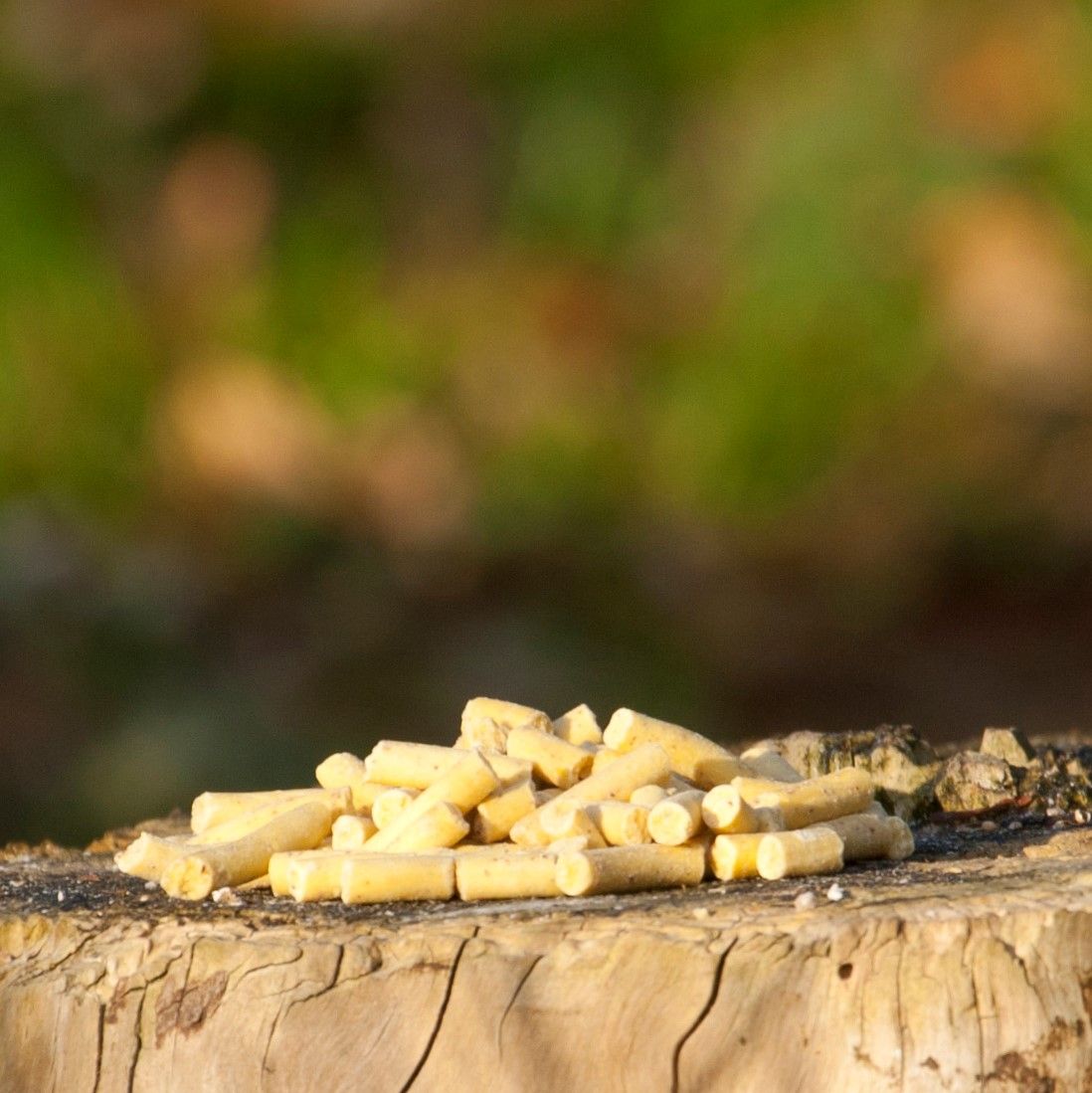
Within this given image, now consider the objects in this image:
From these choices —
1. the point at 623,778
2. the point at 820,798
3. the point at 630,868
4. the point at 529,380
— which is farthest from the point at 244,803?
the point at 529,380

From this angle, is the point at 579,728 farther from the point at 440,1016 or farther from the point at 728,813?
the point at 440,1016

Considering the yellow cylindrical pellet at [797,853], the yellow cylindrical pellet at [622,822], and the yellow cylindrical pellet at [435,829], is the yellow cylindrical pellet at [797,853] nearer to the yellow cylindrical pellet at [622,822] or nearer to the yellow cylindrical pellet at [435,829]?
the yellow cylindrical pellet at [622,822]

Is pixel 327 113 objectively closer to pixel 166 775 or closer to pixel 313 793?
pixel 166 775

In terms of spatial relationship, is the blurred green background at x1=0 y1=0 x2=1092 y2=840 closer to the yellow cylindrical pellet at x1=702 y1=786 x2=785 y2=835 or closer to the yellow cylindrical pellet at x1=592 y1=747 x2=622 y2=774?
the yellow cylindrical pellet at x1=592 y1=747 x2=622 y2=774

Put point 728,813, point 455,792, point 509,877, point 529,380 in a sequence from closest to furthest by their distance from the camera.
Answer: point 509,877, point 728,813, point 455,792, point 529,380

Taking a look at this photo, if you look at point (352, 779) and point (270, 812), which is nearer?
point (270, 812)

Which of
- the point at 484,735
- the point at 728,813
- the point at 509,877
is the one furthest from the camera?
the point at 484,735
